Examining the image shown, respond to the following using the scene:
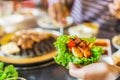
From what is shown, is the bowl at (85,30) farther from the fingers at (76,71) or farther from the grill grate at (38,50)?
the fingers at (76,71)

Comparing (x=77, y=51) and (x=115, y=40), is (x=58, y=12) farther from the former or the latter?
(x=77, y=51)

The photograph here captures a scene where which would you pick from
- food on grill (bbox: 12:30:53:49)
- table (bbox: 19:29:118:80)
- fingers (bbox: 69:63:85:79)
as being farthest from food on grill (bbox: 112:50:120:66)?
food on grill (bbox: 12:30:53:49)

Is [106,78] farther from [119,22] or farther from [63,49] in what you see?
[119,22]

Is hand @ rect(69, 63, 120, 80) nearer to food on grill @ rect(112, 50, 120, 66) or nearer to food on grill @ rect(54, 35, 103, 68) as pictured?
food on grill @ rect(54, 35, 103, 68)

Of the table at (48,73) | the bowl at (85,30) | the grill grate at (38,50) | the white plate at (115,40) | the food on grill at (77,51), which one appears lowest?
the table at (48,73)

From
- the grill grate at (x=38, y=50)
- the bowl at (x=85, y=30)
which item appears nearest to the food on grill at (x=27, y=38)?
the grill grate at (x=38, y=50)

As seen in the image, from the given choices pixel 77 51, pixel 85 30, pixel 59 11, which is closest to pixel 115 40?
pixel 85 30
